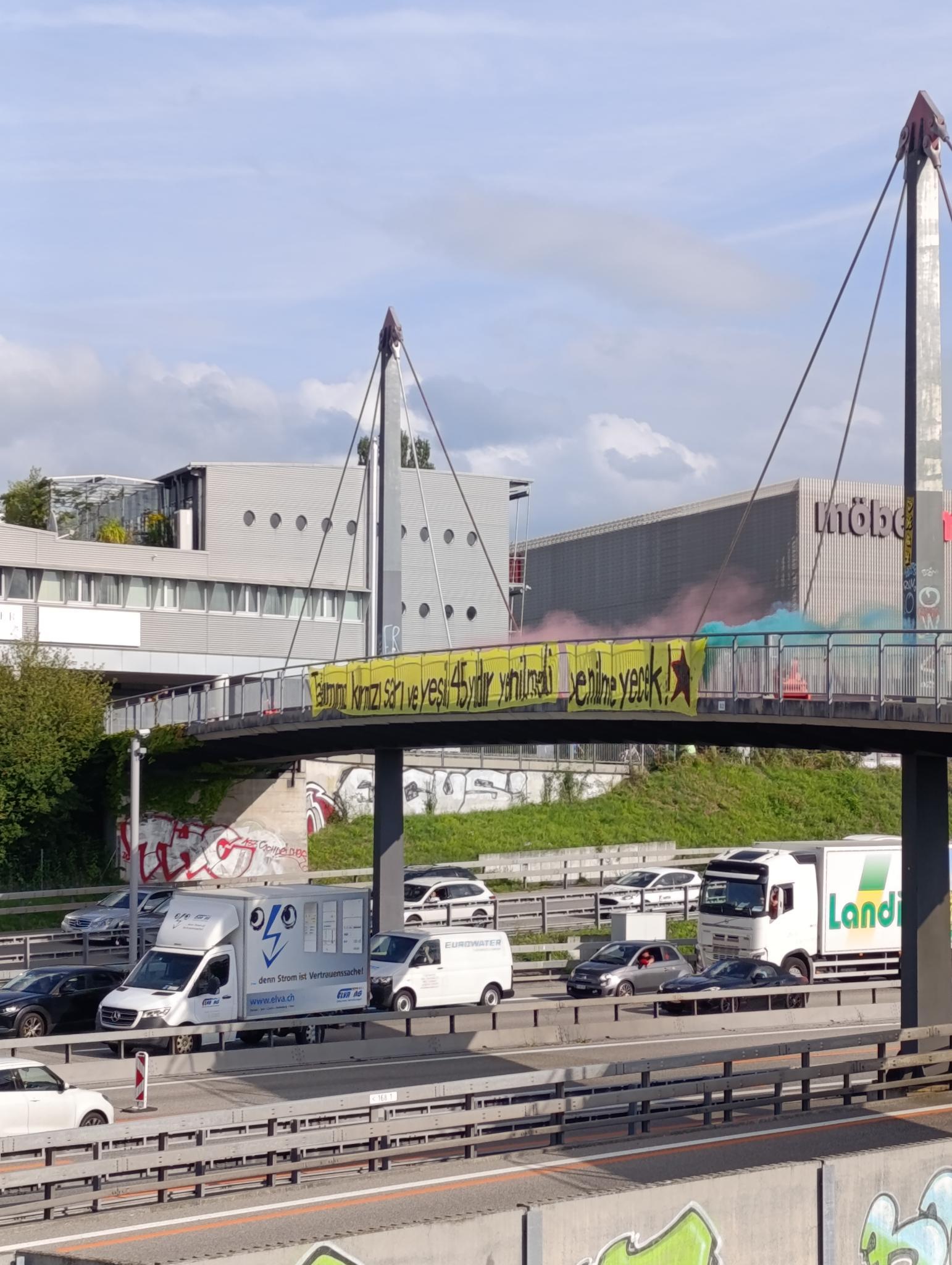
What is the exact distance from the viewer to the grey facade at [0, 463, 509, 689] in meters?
65.4

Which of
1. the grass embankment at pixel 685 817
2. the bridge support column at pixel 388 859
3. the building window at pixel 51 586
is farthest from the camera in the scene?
the building window at pixel 51 586

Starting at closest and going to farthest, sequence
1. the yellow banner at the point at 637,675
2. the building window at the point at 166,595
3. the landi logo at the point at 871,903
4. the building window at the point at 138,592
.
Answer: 1. the yellow banner at the point at 637,675
2. the landi logo at the point at 871,903
3. the building window at the point at 138,592
4. the building window at the point at 166,595

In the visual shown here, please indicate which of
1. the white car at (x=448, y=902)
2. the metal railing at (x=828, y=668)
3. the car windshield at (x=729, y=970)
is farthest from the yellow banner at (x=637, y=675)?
the white car at (x=448, y=902)

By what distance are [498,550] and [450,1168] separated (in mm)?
61184

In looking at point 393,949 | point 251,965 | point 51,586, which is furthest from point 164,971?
point 51,586

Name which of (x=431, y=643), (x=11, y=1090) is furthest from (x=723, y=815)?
(x=11, y=1090)

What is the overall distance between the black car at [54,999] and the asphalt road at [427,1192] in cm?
1382

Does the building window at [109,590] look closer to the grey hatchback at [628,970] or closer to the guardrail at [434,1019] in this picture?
the grey hatchback at [628,970]

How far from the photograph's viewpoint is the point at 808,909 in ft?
131

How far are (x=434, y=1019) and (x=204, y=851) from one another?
1031 inches

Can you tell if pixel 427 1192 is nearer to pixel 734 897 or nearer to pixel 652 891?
pixel 734 897

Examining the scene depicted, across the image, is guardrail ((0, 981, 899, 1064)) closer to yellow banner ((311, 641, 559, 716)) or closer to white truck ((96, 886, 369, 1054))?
white truck ((96, 886, 369, 1054))

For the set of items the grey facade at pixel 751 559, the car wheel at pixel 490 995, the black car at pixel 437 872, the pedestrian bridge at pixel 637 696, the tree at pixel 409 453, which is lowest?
the car wheel at pixel 490 995

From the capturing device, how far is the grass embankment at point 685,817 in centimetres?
5972
